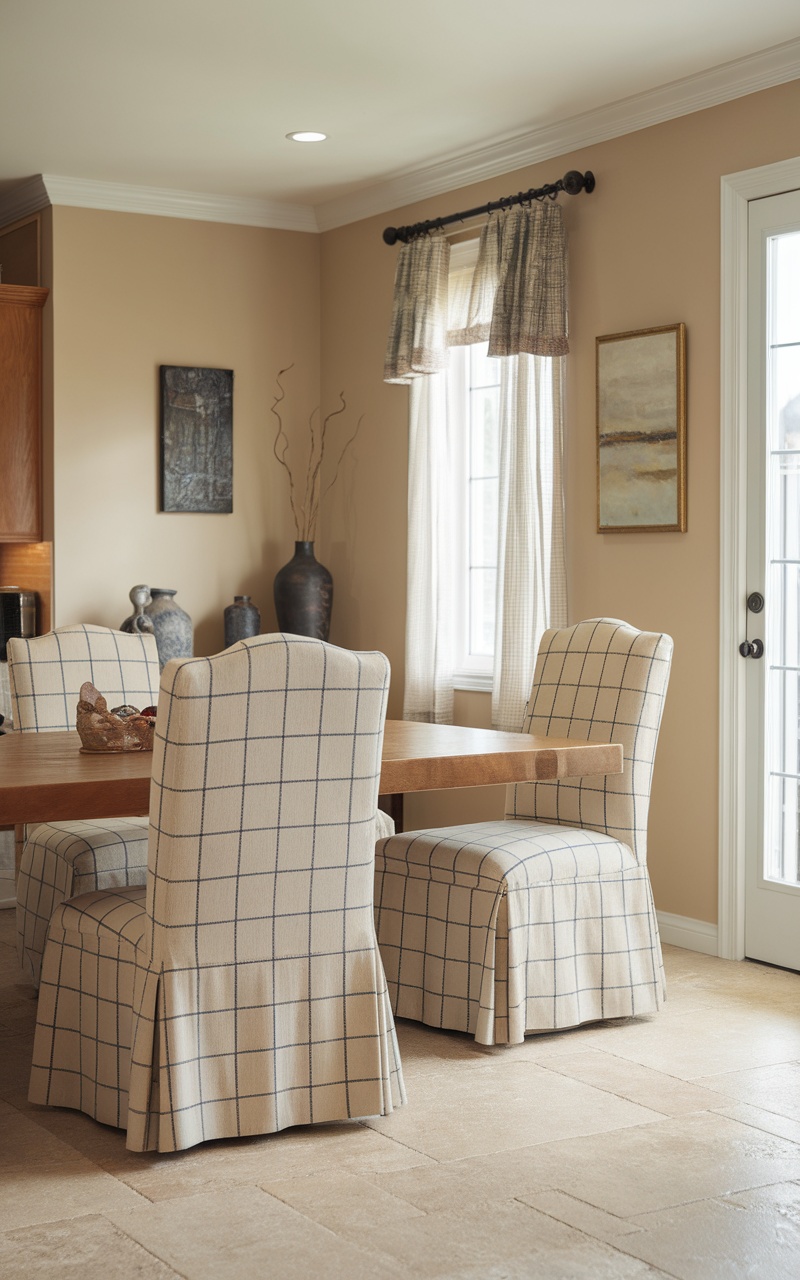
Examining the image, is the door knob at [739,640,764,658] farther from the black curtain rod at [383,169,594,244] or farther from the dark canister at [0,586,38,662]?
the dark canister at [0,586,38,662]

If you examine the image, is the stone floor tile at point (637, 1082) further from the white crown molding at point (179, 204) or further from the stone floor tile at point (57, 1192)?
the white crown molding at point (179, 204)

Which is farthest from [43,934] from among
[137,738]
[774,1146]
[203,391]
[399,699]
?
[203,391]

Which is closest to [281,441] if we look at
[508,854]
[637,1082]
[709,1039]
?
[508,854]

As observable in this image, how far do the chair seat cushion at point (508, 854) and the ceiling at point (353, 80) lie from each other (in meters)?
2.20

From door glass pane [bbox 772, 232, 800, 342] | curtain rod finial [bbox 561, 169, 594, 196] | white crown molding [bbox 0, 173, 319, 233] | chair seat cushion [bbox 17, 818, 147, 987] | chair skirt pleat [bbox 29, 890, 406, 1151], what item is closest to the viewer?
chair skirt pleat [bbox 29, 890, 406, 1151]

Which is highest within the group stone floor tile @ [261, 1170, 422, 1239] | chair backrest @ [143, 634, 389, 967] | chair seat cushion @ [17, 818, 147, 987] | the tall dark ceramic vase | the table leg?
the tall dark ceramic vase

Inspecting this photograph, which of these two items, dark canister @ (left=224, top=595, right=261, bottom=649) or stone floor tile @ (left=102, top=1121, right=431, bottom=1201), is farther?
dark canister @ (left=224, top=595, right=261, bottom=649)

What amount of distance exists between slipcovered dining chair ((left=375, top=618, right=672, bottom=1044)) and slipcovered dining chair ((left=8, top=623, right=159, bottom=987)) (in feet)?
2.26

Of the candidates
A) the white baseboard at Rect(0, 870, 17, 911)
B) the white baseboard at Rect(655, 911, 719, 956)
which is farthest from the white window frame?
the white baseboard at Rect(0, 870, 17, 911)

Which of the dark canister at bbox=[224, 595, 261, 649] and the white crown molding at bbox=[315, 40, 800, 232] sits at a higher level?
the white crown molding at bbox=[315, 40, 800, 232]

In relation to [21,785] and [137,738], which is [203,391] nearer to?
[137,738]

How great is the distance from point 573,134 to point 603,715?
2191mm

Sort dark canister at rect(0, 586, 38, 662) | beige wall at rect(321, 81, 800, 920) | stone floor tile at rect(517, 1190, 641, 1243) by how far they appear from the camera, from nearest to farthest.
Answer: stone floor tile at rect(517, 1190, 641, 1243) < beige wall at rect(321, 81, 800, 920) < dark canister at rect(0, 586, 38, 662)

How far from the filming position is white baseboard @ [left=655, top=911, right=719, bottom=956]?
14.4 ft
